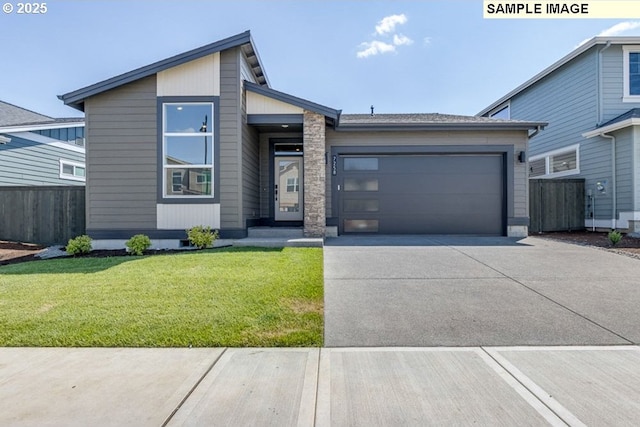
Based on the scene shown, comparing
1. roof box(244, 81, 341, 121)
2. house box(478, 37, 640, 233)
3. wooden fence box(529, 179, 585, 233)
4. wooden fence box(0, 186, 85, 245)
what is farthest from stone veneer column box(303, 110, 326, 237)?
house box(478, 37, 640, 233)

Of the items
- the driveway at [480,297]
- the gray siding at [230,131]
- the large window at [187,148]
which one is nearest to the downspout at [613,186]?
the driveway at [480,297]

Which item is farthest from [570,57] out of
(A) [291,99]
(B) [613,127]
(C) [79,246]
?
(C) [79,246]

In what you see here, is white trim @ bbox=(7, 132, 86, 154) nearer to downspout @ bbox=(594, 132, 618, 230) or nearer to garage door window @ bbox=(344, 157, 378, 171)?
garage door window @ bbox=(344, 157, 378, 171)

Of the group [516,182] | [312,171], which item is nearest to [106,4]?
[312,171]

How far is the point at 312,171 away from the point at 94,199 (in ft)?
17.4

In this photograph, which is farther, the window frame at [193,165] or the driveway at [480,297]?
the window frame at [193,165]

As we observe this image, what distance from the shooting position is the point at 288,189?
10352 millimetres

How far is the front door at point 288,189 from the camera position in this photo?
10.3 m

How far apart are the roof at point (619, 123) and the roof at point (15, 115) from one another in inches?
789

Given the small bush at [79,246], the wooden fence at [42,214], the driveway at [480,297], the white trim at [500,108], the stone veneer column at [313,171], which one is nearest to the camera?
the driveway at [480,297]

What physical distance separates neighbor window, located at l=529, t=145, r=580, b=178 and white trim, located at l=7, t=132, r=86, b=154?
Answer: 2014 cm

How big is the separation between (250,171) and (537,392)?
7.87m

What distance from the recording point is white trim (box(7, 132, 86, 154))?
12.2 m

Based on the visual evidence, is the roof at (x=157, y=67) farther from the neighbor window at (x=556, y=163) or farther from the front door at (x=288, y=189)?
the neighbor window at (x=556, y=163)
